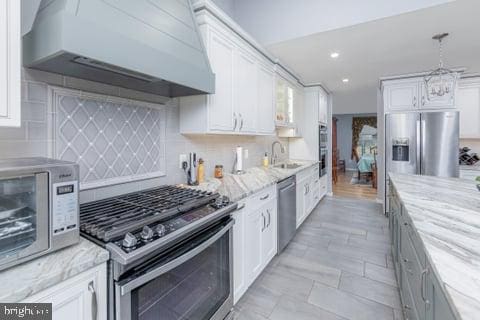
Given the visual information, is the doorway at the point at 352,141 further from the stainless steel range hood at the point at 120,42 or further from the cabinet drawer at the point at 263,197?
the stainless steel range hood at the point at 120,42

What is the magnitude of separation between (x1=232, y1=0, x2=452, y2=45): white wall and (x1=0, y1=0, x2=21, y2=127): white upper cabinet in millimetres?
2361

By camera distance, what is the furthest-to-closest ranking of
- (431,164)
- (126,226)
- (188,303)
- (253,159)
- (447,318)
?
1. (431,164)
2. (253,159)
3. (188,303)
4. (126,226)
5. (447,318)

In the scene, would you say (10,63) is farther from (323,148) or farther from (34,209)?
(323,148)

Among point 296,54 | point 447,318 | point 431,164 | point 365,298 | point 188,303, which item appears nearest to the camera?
point 447,318

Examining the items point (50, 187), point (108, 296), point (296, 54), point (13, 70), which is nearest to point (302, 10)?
point (296, 54)

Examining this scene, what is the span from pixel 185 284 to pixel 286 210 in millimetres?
1637

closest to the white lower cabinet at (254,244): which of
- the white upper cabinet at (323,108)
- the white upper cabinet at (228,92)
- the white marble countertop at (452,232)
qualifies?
the white upper cabinet at (228,92)

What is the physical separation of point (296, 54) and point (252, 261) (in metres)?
2.51

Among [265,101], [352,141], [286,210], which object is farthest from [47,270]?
[352,141]

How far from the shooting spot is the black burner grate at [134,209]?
3.31 feet

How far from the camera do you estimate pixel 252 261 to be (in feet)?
6.53

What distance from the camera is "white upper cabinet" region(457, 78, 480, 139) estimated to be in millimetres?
3875

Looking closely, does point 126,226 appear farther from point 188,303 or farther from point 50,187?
point 188,303

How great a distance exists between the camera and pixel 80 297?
0.83 metres
